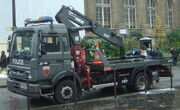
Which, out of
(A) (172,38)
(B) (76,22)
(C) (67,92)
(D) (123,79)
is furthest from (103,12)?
(C) (67,92)

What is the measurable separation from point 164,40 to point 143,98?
26.2 m

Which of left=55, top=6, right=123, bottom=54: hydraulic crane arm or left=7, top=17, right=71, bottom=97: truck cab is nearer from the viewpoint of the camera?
left=7, top=17, right=71, bottom=97: truck cab

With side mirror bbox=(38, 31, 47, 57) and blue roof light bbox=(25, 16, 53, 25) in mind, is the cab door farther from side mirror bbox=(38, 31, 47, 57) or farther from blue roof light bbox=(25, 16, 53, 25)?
blue roof light bbox=(25, 16, 53, 25)

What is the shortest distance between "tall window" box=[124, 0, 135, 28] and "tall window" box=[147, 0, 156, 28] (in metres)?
2.32

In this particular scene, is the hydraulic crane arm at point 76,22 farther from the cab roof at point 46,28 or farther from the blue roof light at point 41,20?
the blue roof light at point 41,20

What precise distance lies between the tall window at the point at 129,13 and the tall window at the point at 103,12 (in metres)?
2.31

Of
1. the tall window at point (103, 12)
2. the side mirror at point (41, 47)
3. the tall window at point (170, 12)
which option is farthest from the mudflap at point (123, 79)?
the tall window at point (170, 12)

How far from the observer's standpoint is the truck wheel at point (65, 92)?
11.9 metres

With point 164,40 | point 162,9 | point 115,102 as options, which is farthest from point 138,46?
point 115,102

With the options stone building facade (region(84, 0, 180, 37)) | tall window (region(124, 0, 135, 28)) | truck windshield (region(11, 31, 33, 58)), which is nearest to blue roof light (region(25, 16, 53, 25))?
Answer: truck windshield (region(11, 31, 33, 58))

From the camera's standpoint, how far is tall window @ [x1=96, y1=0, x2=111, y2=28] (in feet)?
125

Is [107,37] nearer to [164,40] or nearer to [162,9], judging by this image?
[164,40]

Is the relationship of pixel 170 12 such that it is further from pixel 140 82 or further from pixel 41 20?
pixel 41 20

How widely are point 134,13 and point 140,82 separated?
89.4 ft
